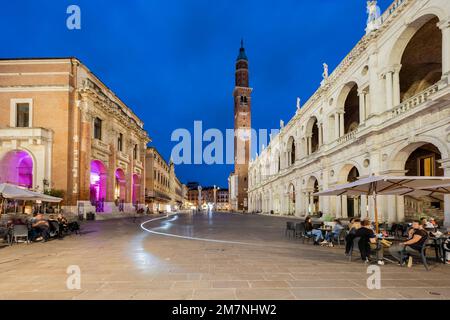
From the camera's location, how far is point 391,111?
60.5 ft

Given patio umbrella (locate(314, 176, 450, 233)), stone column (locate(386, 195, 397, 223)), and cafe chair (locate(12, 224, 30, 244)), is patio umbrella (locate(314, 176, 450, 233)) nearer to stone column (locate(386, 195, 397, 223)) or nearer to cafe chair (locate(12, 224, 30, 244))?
stone column (locate(386, 195, 397, 223))

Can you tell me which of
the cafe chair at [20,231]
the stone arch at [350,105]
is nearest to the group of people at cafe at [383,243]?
the cafe chair at [20,231]

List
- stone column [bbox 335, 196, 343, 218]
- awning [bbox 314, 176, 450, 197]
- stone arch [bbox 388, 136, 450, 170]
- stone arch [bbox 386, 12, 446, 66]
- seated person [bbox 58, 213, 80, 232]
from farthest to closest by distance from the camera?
1. stone column [bbox 335, 196, 343, 218]
2. stone arch [bbox 386, 12, 446, 66]
3. stone arch [bbox 388, 136, 450, 170]
4. seated person [bbox 58, 213, 80, 232]
5. awning [bbox 314, 176, 450, 197]

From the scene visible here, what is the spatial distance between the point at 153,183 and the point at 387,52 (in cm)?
5030

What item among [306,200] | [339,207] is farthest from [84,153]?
[339,207]

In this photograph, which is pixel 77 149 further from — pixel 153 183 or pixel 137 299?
pixel 153 183

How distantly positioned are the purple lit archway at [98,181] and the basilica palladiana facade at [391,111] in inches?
893

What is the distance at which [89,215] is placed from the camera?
2950cm

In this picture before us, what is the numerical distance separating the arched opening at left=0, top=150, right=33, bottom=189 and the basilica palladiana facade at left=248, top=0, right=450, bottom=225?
84.4 feet

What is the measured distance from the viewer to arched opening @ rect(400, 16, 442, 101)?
19848 millimetres

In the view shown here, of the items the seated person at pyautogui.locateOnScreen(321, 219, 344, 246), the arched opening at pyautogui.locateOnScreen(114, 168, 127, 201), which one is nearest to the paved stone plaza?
the seated person at pyautogui.locateOnScreen(321, 219, 344, 246)

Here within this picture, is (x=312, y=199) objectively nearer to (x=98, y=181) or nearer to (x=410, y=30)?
(x=410, y=30)

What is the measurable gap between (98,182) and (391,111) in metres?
30.5
